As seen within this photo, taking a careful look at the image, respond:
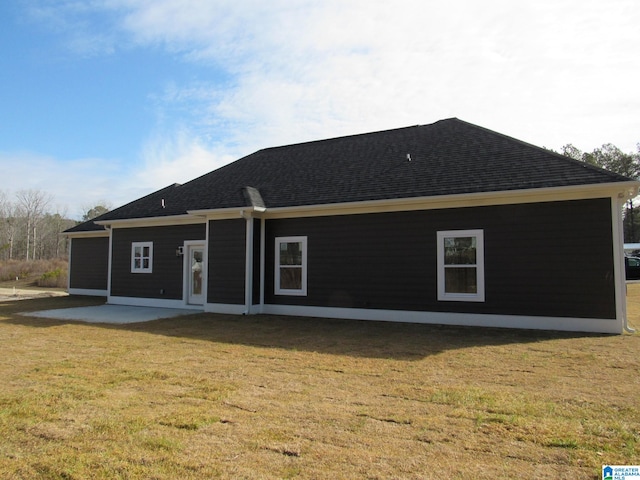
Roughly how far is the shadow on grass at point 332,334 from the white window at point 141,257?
13.4 ft

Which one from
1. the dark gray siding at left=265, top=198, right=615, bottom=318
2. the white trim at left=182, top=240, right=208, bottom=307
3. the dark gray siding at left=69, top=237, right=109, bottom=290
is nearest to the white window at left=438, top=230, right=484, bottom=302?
the dark gray siding at left=265, top=198, right=615, bottom=318

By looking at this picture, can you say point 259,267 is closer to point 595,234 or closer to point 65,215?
point 595,234

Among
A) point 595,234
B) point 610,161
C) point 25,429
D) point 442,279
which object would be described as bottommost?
point 25,429

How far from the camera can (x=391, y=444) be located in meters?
3.68

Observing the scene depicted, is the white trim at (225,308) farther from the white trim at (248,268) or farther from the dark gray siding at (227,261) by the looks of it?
the white trim at (248,268)

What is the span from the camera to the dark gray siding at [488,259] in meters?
A: 9.30

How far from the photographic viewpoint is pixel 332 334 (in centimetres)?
945

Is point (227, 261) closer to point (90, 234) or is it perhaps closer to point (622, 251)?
point (622, 251)

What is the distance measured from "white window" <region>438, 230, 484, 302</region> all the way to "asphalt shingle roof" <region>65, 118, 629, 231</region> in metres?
1.09

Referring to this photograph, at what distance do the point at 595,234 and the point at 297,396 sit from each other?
7.55m

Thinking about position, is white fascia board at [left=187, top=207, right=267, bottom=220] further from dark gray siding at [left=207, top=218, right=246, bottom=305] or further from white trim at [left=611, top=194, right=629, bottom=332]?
white trim at [left=611, top=194, right=629, bottom=332]

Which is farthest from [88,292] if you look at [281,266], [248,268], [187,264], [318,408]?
[318,408]


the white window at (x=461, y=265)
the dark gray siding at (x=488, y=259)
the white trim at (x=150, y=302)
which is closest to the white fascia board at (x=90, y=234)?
the white trim at (x=150, y=302)

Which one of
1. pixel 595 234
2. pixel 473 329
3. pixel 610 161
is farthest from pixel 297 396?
pixel 610 161
